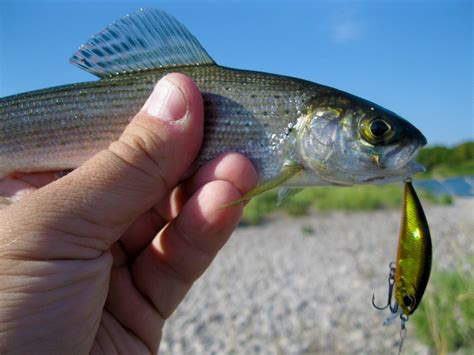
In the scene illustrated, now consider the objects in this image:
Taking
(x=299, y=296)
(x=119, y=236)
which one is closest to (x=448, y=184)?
(x=119, y=236)

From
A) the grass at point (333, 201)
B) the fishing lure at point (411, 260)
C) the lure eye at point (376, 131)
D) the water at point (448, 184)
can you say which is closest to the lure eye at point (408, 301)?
the fishing lure at point (411, 260)

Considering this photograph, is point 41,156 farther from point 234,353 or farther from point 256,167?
point 234,353

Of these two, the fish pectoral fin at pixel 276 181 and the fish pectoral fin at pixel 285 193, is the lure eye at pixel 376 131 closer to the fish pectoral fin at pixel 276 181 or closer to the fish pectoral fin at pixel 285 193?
the fish pectoral fin at pixel 276 181

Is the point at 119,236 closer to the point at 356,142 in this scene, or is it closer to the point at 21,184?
the point at 21,184

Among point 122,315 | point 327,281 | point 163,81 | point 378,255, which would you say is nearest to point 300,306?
point 327,281

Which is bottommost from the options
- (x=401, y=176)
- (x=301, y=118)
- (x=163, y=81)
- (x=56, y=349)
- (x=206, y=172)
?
(x=56, y=349)

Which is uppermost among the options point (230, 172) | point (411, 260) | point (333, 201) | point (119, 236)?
point (230, 172)

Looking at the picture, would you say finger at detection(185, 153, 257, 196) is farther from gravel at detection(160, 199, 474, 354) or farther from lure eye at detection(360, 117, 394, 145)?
gravel at detection(160, 199, 474, 354)
